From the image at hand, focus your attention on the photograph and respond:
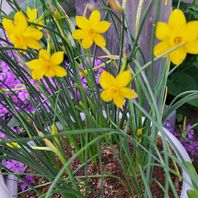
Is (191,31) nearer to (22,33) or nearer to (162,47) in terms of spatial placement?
(162,47)

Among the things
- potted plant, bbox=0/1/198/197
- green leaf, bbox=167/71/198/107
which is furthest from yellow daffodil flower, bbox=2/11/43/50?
green leaf, bbox=167/71/198/107

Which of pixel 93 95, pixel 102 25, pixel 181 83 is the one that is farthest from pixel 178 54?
pixel 181 83

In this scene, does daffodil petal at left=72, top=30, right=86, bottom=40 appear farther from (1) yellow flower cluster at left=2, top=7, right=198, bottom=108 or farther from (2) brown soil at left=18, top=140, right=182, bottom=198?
(2) brown soil at left=18, top=140, right=182, bottom=198

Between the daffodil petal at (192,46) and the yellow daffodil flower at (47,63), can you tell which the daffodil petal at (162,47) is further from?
the yellow daffodil flower at (47,63)

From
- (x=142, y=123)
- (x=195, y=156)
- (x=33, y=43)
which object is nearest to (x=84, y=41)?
(x=33, y=43)

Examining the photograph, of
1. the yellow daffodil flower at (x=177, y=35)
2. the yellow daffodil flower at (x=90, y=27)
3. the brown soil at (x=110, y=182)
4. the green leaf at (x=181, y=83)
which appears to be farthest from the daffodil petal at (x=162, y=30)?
the green leaf at (x=181, y=83)

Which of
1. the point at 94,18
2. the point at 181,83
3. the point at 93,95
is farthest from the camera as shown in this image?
the point at 181,83
